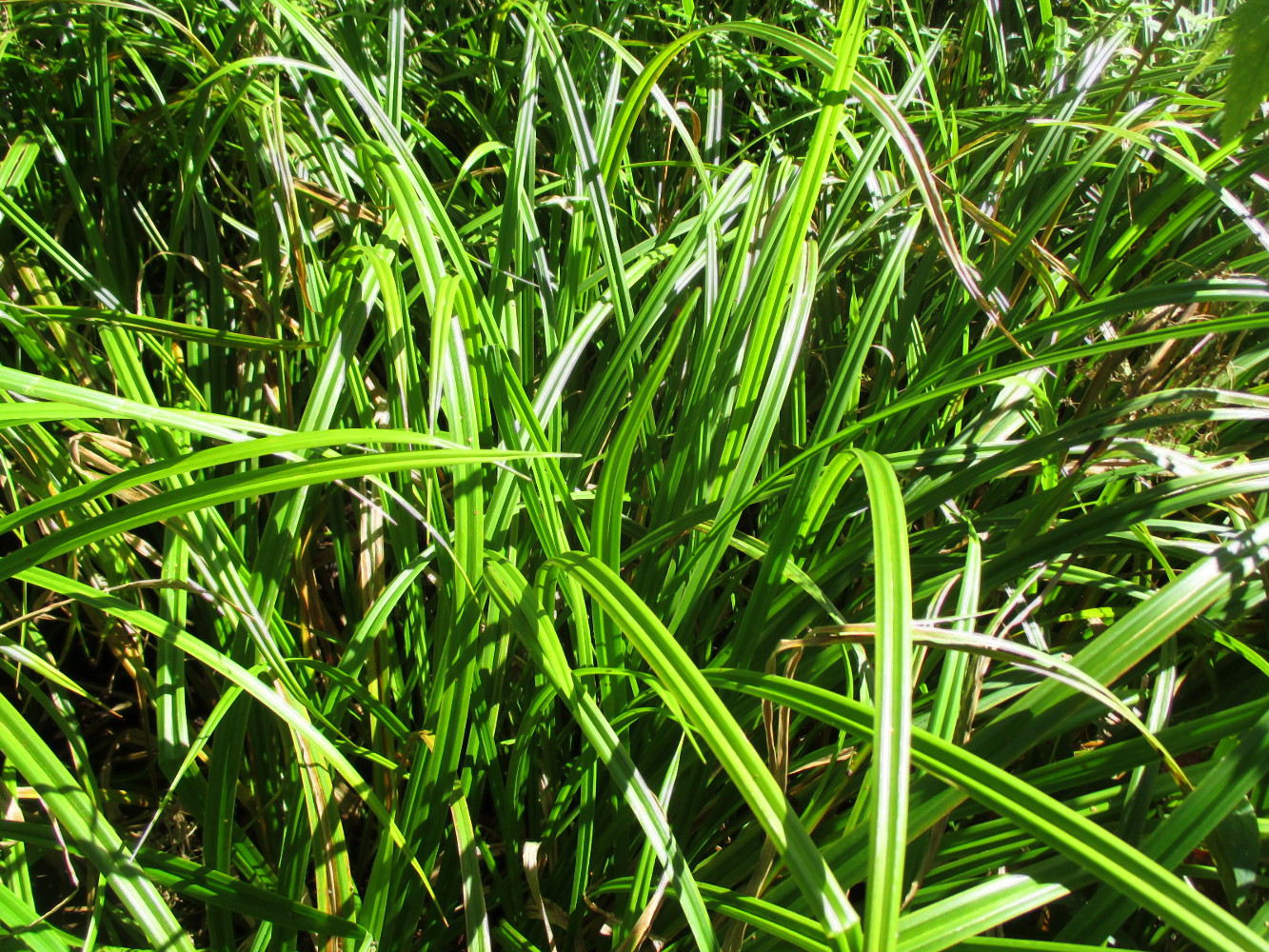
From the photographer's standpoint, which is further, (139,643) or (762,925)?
(139,643)

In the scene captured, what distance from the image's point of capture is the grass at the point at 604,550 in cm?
65

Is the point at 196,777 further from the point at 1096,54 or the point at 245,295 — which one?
the point at 1096,54

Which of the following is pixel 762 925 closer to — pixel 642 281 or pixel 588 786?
pixel 588 786

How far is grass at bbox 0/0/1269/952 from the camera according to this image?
2.12ft

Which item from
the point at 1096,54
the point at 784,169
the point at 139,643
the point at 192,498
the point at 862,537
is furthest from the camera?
the point at 1096,54

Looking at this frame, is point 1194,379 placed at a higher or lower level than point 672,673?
higher

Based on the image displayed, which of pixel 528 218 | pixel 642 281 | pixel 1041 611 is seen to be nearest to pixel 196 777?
pixel 528 218

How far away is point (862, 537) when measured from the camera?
856mm

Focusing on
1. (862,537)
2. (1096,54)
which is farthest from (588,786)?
(1096,54)

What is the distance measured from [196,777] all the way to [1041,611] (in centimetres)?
105

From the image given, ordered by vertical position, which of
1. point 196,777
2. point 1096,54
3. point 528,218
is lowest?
point 196,777

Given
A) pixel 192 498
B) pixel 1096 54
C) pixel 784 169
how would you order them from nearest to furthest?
pixel 192 498
pixel 784 169
pixel 1096 54

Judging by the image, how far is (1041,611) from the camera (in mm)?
1101

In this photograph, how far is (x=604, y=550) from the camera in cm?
89
